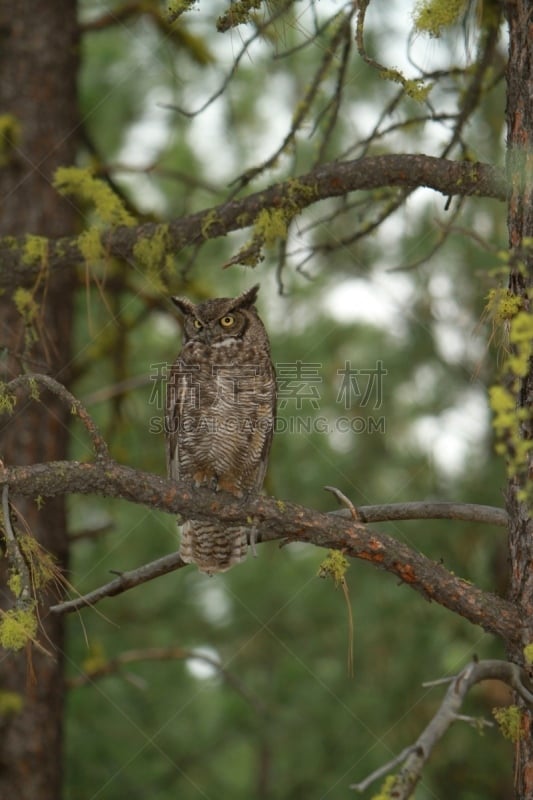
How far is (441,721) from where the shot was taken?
110 inches

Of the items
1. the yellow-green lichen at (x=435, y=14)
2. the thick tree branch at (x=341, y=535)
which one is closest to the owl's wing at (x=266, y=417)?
the thick tree branch at (x=341, y=535)

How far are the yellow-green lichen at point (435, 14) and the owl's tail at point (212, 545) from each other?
247 centimetres

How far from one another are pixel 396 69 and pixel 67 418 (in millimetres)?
3381

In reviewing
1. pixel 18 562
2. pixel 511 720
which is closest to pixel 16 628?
pixel 18 562

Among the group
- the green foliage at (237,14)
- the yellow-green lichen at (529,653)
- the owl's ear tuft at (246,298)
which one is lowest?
the yellow-green lichen at (529,653)

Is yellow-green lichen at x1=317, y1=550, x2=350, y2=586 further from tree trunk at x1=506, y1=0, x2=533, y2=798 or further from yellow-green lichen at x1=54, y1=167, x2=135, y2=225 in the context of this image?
yellow-green lichen at x1=54, y1=167, x2=135, y2=225

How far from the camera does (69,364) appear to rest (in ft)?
19.4

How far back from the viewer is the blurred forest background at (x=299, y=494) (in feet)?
22.2

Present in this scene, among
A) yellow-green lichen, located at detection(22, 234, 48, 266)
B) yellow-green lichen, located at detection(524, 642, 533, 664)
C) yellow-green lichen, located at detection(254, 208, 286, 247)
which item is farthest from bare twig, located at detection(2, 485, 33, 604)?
yellow-green lichen, located at detection(22, 234, 48, 266)

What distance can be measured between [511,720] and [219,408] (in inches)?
79.8

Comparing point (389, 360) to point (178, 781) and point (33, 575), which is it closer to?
point (178, 781)

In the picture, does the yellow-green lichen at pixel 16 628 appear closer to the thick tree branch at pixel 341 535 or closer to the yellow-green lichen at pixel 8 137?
the thick tree branch at pixel 341 535

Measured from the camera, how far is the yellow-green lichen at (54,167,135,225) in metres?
4.59

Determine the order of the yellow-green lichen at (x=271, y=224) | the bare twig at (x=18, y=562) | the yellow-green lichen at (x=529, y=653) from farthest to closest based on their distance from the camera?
the yellow-green lichen at (x=271, y=224)
the yellow-green lichen at (x=529, y=653)
the bare twig at (x=18, y=562)
